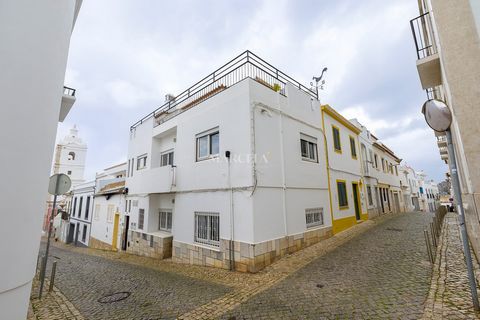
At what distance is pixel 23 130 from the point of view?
2473 millimetres

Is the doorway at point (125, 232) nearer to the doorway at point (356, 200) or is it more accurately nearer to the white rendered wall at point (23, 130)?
the white rendered wall at point (23, 130)

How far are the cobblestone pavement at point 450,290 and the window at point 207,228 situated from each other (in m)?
6.13

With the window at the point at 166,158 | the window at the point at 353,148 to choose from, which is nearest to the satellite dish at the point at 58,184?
the window at the point at 166,158

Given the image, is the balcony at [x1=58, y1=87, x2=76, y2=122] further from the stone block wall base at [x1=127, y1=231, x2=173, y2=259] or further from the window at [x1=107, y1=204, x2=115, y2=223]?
the window at [x1=107, y1=204, x2=115, y2=223]

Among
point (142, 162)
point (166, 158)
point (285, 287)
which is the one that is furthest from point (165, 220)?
point (285, 287)

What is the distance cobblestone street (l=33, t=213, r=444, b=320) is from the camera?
4259 mm

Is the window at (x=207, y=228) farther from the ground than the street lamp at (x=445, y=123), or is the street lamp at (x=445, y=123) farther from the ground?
the street lamp at (x=445, y=123)

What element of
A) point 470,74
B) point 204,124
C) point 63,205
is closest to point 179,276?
point 204,124

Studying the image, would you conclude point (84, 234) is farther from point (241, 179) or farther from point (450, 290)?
point (450, 290)

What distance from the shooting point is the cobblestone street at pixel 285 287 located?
14.0 ft

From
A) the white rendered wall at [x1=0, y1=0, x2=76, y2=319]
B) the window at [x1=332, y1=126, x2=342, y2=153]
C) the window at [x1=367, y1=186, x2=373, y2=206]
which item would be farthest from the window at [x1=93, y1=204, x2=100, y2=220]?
the window at [x1=367, y1=186, x2=373, y2=206]

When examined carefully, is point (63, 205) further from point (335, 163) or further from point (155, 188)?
point (335, 163)

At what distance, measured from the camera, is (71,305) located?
208 inches

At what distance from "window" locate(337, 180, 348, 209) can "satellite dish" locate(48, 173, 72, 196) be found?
12.3m
